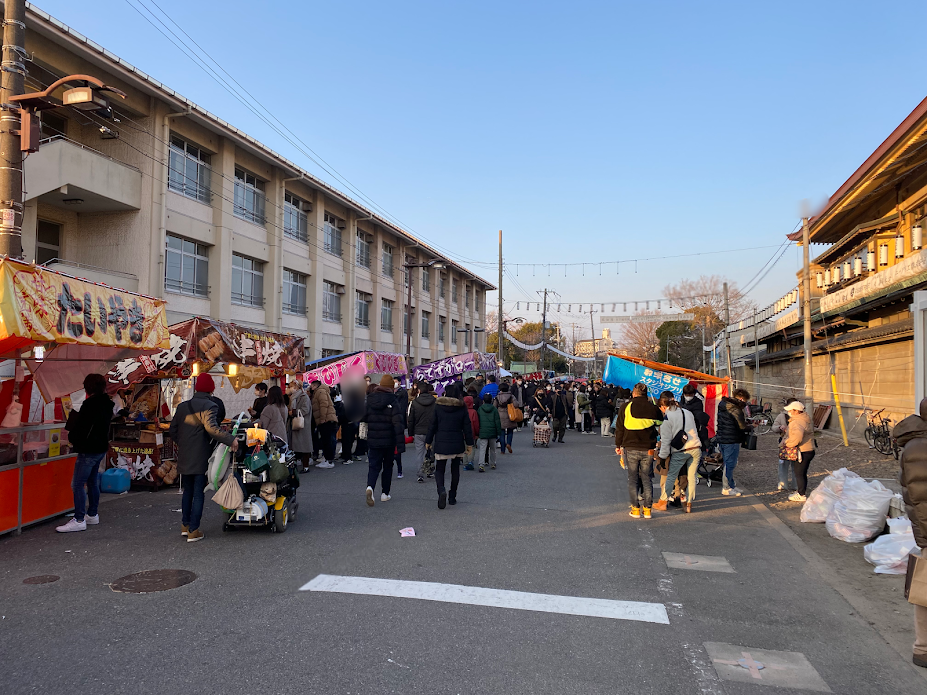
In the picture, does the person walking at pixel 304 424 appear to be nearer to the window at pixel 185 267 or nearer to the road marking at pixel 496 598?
the road marking at pixel 496 598

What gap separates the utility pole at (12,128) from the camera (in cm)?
789

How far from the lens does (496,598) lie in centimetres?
534

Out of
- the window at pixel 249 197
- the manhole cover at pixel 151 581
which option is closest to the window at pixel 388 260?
the window at pixel 249 197

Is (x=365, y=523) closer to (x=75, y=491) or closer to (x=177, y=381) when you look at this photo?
(x=75, y=491)

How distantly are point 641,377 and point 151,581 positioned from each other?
467 inches

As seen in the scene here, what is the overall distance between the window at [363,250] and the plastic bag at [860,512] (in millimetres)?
29081

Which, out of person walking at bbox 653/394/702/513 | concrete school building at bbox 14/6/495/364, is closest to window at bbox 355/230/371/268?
concrete school building at bbox 14/6/495/364

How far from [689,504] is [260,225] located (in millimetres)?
21009

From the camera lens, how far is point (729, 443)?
10867 mm

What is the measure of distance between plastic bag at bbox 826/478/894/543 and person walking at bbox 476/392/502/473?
6.85 meters

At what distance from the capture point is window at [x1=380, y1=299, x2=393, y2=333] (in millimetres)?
38219

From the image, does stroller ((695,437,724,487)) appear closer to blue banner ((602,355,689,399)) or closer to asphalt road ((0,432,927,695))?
blue banner ((602,355,689,399))

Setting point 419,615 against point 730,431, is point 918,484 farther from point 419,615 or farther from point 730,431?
point 730,431

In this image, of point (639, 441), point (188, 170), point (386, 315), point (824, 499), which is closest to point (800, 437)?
point (824, 499)
